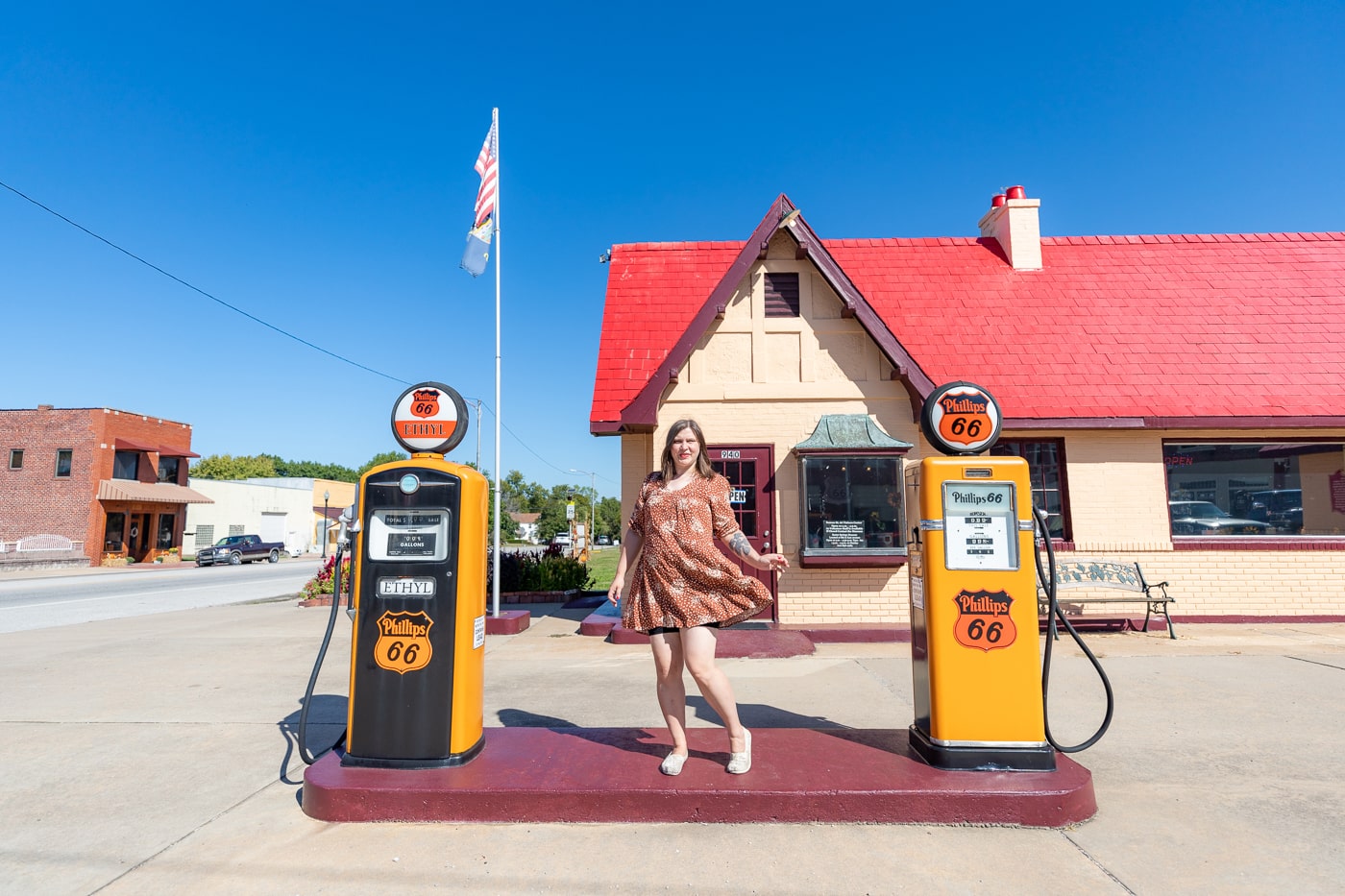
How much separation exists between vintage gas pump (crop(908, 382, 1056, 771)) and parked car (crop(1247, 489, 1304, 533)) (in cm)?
884

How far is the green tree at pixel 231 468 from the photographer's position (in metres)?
80.1

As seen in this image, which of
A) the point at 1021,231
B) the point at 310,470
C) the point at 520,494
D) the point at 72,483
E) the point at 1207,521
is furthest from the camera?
the point at 310,470

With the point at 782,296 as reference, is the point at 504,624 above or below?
below

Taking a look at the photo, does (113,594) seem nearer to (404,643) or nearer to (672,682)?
(404,643)

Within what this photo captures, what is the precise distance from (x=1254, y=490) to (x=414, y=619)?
11.5m

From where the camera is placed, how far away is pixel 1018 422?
31.3ft

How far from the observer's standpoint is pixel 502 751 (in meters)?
4.10

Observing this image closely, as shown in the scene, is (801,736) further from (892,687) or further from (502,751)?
(892,687)

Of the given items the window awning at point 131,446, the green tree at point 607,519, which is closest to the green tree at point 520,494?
the green tree at point 607,519

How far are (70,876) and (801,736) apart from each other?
365 cm

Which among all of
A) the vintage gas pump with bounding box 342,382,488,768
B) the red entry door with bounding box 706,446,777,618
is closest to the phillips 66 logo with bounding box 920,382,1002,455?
the vintage gas pump with bounding box 342,382,488,768

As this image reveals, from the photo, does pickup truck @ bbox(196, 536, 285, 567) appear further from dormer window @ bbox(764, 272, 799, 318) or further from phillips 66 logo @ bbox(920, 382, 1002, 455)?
phillips 66 logo @ bbox(920, 382, 1002, 455)

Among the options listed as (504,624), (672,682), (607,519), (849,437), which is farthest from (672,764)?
(607,519)

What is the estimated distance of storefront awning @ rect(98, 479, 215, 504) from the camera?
3466 centimetres
